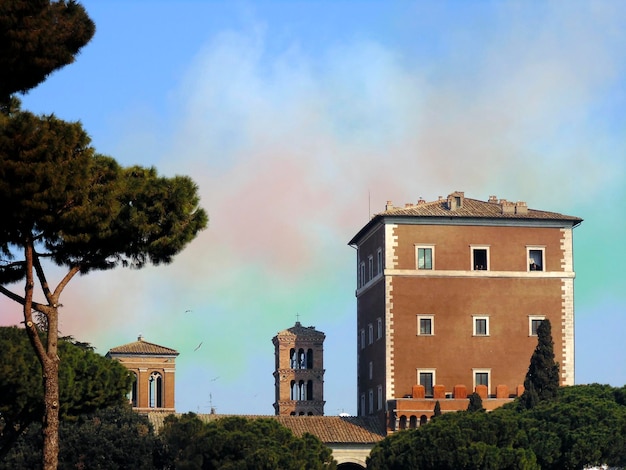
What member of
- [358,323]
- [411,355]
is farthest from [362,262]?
[411,355]

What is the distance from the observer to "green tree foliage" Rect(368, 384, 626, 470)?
5872 centimetres

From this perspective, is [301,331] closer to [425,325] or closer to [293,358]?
[293,358]

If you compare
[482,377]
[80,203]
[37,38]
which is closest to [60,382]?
[80,203]

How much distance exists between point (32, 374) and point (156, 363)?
53104 millimetres

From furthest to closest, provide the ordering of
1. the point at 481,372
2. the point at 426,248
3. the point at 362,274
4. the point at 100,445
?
1. the point at 362,274
2. the point at 426,248
3. the point at 481,372
4. the point at 100,445

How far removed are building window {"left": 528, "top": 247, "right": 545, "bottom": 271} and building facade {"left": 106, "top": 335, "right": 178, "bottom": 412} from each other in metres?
33.4

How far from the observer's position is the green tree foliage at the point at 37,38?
2789 centimetres

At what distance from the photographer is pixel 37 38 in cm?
2805

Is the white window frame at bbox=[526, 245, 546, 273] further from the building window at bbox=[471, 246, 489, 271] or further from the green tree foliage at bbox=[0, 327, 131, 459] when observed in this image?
the green tree foliage at bbox=[0, 327, 131, 459]

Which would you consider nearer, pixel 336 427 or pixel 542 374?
pixel 542 374

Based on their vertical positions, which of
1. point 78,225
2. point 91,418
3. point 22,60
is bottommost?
point 91,418

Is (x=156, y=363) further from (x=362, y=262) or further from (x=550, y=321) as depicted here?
(x=550, y=321)

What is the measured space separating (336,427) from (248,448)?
59.3ft

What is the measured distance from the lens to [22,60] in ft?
92.8
